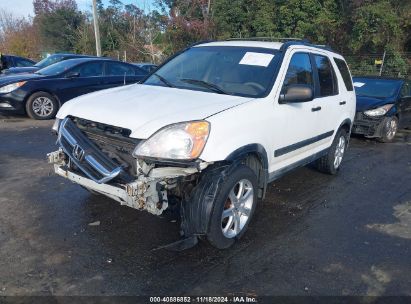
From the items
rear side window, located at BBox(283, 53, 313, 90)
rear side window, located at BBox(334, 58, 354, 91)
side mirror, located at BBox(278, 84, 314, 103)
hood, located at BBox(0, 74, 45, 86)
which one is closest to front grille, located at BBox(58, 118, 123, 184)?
side mirror, located at BBox(278, 84, 314, 103)

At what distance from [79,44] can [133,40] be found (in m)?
6.34

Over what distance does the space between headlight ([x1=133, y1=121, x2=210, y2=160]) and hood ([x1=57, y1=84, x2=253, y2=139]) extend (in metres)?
0.06

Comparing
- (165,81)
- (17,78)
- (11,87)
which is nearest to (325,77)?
(165,81)

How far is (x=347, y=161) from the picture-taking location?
278 inches

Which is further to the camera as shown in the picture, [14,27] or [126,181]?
[14,27]

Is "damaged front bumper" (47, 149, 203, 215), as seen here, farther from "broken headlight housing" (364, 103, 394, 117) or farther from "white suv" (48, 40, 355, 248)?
"broken headlight housing" (364, 103, 394, 117)

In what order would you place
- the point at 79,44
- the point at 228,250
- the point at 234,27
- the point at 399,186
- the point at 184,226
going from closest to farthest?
the point at 184,226 < the point at 228,250 < the point at 399,186 < the point at 234,27 < the point at 79,44

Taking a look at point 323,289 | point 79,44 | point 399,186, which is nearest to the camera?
point 323,289

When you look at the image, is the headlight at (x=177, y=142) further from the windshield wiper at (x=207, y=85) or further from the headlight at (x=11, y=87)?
the headlight at (x=11, y=87)

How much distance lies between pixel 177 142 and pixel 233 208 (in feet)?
2.92

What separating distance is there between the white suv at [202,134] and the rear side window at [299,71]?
0.5 inches

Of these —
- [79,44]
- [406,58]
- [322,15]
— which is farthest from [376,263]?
[79,44]

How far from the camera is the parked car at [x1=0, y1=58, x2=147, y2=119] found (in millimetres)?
9328

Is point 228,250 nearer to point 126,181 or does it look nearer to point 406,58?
point 126,181
